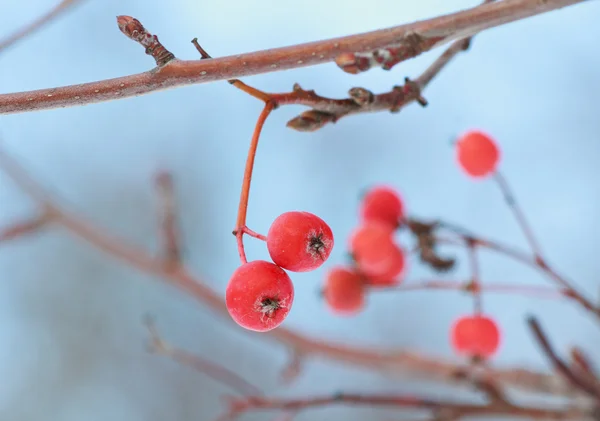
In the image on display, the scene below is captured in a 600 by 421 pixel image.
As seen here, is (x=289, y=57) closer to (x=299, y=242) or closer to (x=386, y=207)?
(x=299, y=242)

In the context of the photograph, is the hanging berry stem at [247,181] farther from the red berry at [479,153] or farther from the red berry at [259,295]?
the red berry at [479,153]

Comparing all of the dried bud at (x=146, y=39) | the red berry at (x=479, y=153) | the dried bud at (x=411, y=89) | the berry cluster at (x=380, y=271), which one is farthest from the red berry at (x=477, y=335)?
the dried bud at (x=146, y=39)

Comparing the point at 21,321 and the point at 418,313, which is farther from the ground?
the point at 418,313

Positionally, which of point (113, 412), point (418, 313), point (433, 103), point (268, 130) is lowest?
point (113, 412)

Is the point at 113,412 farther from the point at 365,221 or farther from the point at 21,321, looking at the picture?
the point at 365,221

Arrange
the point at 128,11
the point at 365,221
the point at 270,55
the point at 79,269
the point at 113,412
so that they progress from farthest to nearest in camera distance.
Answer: the point at 79,269, the point at 113,412, the point at 128,11, the point at 365,221, the point at 270,55

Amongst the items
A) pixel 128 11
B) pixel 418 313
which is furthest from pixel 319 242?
pixel 418 313

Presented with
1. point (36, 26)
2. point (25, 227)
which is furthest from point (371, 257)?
point (25, 227)

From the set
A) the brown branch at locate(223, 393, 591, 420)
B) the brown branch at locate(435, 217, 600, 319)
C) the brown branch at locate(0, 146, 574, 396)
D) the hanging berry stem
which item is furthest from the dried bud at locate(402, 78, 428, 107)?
the brown branch at locate(0, 146, 574, 396)
